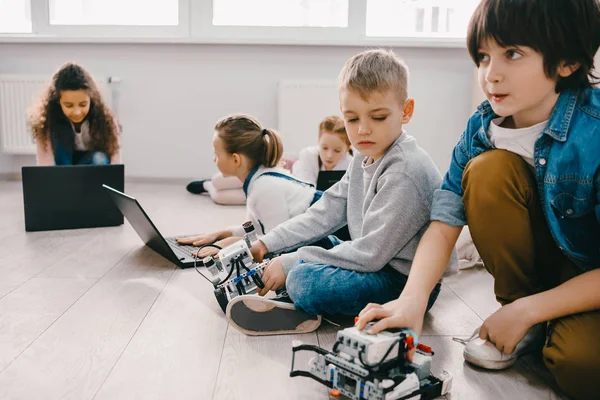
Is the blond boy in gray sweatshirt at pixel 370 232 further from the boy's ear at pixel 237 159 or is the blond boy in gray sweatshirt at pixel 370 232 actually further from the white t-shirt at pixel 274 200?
the boy's ear at pixel 237 159

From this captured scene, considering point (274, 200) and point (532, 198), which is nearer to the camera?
point (532, 198)

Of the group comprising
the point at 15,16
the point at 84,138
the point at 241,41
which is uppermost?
the point at 15,16

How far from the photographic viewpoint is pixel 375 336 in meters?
0.77

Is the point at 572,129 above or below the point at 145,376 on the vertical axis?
above

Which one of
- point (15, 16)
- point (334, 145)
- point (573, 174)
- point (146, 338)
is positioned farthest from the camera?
point (15, 16)

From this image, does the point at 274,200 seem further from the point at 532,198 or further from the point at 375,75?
the point at 532,198

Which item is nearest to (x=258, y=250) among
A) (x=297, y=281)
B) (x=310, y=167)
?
(x=297, y=281)

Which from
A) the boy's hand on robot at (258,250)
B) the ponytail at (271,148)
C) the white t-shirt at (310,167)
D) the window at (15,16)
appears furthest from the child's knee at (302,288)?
the window at (15,16)

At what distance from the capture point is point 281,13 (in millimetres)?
3139

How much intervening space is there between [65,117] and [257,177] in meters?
1.04

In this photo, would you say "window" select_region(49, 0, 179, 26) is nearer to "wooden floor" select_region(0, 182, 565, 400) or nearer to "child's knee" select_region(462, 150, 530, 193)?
"wooden floor" select_region(0, 182, 565, 400)

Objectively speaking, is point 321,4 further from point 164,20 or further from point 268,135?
point 268,135

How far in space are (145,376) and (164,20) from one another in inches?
102

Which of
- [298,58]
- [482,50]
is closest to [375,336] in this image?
[482,50]
